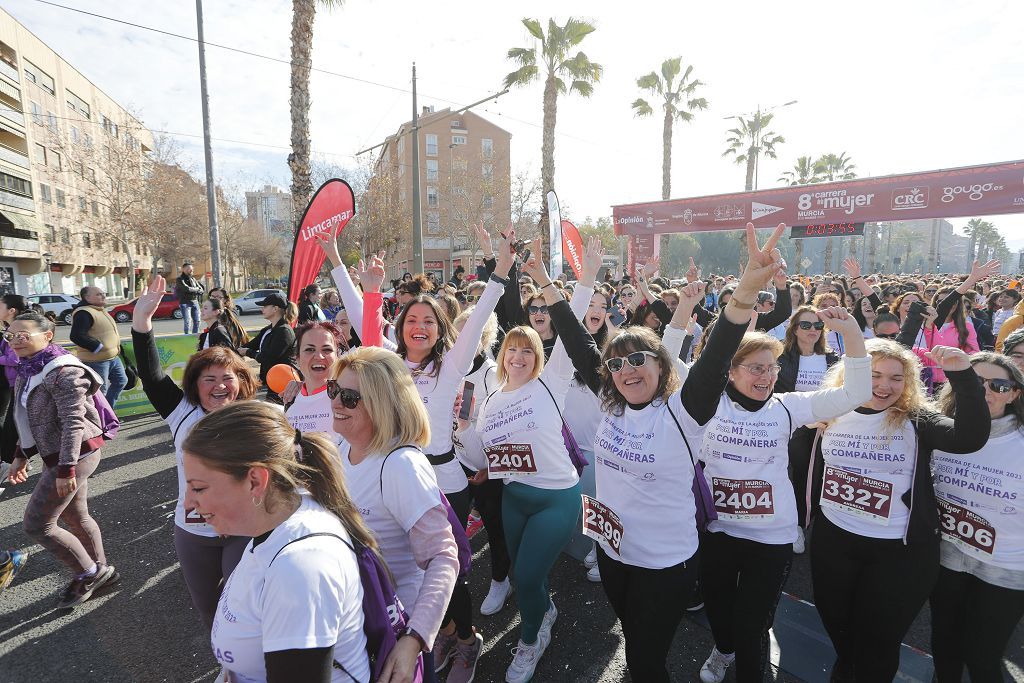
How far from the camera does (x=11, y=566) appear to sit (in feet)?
12.1

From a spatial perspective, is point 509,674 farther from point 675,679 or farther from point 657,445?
point 657,445

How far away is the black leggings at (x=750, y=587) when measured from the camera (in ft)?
7.88

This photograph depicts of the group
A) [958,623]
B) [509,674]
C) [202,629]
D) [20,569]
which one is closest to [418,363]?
[509,674]

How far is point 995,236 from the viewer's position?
90.8 m

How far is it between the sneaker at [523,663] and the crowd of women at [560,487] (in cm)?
3

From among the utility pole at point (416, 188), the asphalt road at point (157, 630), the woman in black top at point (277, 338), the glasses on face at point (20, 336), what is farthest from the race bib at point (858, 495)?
the utility pole at point (416, 188)

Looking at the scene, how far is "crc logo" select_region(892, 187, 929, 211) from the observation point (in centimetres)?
1380

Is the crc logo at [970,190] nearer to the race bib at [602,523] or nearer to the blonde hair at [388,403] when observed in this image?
the race bib at [602,523]

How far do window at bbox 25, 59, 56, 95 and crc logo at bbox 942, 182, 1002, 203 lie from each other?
5337 centimetres

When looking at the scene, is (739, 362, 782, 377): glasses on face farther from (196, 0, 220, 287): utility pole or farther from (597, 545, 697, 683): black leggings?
(196, 0, 220, 287): utility pole

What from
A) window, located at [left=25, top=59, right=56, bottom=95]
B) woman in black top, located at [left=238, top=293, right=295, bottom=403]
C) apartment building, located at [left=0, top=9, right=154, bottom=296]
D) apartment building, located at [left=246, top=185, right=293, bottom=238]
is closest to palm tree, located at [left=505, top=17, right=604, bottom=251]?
woman in black top, located at [left=238, top=293, right=295, bottom=403]

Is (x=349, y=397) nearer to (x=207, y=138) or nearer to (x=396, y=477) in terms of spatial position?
(x=396, y=477)

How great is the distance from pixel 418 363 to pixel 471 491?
1007 millimetres

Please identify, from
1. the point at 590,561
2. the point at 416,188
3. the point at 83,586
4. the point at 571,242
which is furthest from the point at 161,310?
the point at 590,561
